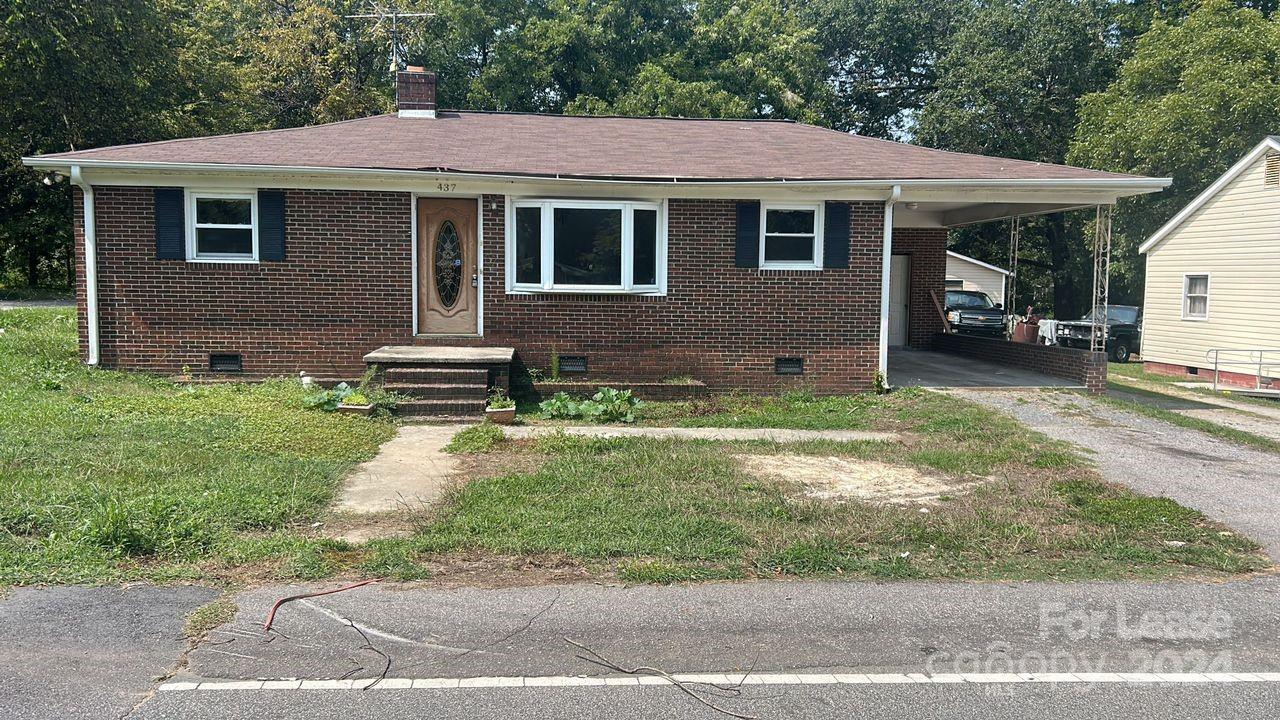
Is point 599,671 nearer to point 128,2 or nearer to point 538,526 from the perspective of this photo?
point 538,526

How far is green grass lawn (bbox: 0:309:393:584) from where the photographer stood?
5996 millimetres

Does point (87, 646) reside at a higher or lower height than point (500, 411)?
lower

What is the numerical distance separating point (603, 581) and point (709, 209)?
8.29 metres

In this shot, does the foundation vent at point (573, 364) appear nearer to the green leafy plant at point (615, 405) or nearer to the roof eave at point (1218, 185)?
the green leafy plant at point (615, 405)

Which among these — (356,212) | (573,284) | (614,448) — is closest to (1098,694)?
(614,448)

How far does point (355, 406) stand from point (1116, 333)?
24551mm

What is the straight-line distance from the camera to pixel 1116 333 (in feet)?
90.1

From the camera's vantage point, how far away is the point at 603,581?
5848 millimetres

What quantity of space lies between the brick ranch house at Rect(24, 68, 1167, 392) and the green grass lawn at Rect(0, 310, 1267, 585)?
2232 mm

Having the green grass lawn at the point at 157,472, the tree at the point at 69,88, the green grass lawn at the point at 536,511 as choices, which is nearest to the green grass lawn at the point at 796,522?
the green grass lawn at the point at 536,511

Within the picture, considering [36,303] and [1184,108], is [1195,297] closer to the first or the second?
[1184,108]

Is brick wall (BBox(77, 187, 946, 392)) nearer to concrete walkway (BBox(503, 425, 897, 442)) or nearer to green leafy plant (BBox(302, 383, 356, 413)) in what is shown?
green leafy plant (BBox(302, 383, 356, 413))

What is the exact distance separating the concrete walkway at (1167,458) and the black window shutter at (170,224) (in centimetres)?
1128

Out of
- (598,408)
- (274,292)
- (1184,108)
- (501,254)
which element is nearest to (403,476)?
(598,408)
